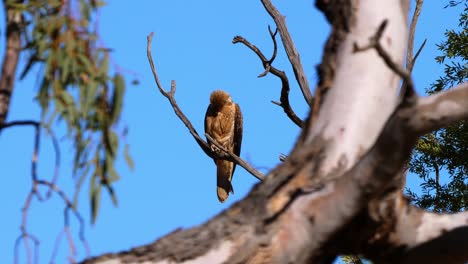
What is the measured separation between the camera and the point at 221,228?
301cm

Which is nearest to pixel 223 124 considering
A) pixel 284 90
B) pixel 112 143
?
pixel 284 90

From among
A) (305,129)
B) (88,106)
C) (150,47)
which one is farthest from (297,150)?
(150,47)

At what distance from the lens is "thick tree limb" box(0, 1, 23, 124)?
9.62 feet

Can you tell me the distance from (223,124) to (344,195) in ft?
27.1

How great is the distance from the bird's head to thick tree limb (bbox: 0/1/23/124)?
803 centimetres

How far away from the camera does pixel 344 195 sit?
114 inches

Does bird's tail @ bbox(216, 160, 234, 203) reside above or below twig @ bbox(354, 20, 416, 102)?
above

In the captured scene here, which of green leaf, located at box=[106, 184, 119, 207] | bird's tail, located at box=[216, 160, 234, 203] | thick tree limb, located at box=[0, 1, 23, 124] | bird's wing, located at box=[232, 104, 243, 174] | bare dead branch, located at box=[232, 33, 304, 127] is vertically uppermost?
bird's wing, located at box=[232, 104, 243, 174]

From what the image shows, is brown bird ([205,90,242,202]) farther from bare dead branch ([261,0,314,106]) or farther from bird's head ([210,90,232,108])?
bare dead branch ([261,0,314,106])

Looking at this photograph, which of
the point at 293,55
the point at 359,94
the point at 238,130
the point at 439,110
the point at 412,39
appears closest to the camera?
the point at 439,110

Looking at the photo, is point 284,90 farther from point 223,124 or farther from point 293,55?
point 223,124

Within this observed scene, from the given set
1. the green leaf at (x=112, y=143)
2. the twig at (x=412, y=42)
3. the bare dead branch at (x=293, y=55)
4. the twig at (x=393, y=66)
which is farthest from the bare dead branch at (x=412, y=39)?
the twig at (x=393, y=66)

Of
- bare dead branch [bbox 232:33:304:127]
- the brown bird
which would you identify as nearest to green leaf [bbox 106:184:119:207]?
bare dead branch [bbox 232:33:304:127]

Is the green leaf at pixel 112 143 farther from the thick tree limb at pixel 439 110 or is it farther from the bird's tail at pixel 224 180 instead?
the bird's tail at pixel 224 180
